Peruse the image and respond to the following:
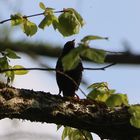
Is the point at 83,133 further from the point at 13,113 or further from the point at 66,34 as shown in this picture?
the point at 66,34

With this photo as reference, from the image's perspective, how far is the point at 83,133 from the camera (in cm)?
163

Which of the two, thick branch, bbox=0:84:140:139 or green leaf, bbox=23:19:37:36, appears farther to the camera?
green leaf, bbox=23:19:37:36

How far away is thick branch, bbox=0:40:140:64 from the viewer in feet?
1.39

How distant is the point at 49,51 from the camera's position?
0.55 m

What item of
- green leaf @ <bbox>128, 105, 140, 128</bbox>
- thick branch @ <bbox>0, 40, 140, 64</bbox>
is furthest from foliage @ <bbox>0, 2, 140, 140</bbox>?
thick branch @ <bbox>0, 40, 140, 64</bbox>

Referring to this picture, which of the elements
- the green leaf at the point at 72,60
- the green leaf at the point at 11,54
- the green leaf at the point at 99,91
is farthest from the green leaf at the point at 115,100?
the green leaf at the point at 11,54

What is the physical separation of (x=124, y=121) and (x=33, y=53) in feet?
3.26

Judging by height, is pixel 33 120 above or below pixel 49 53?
below

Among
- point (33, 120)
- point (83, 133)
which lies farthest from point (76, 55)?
point (83, 133)

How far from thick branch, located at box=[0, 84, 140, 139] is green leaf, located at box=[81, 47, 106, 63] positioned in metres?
0.51

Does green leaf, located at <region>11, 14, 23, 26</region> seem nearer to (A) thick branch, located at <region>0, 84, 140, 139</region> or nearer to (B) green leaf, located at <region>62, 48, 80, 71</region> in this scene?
(A) thick branch, located at <region>0, 84, 140, 139</region>

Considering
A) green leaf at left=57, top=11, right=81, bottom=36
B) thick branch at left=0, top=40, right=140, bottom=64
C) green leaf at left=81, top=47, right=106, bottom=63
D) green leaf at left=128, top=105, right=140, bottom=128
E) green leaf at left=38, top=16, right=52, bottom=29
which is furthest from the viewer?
green leaf at left=38, top=16, right=52, bottom=29

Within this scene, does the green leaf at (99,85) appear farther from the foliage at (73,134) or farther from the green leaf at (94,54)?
the green leaf at (94,54)

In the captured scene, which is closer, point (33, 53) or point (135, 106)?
point (33, 53)
